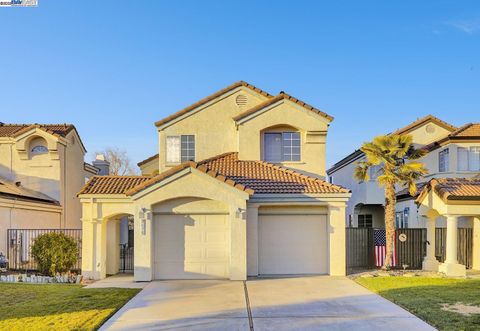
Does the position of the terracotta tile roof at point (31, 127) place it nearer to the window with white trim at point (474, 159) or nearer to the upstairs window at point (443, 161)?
the upstairs window at point (443, 161)

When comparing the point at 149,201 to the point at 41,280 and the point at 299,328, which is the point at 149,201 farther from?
the point at 299,328

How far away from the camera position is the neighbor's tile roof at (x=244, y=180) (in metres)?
16.0

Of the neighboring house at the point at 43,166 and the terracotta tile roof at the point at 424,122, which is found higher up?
the terracotta tile roof at the point at 424,122

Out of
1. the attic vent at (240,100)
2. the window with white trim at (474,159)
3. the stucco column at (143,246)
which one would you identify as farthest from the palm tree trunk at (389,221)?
the window with white trim at (474,159)

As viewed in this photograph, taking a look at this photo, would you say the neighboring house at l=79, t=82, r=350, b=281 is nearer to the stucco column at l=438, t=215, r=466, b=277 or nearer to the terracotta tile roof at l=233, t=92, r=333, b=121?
the terracotta tile roof at l=233, t=92, r=333, b=121

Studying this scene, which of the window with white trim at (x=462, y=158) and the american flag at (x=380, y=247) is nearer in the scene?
the american flag at (x=380, y=247)

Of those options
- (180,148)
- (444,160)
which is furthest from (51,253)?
(444,160)

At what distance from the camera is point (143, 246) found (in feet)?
52.3

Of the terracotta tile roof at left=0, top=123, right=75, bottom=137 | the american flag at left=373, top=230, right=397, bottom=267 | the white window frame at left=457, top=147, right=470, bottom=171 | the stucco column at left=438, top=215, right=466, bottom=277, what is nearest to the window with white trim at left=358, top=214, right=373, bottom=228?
the white window frame at left=457, top=147, right=470, bottom=171

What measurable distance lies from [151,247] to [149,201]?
172cm

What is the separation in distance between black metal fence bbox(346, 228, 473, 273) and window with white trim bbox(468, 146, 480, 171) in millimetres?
8644

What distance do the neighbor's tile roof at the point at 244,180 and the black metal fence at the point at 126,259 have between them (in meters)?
3.17

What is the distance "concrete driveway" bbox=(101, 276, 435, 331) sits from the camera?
9.70 m

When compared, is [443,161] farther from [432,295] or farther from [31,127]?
[31,127]
